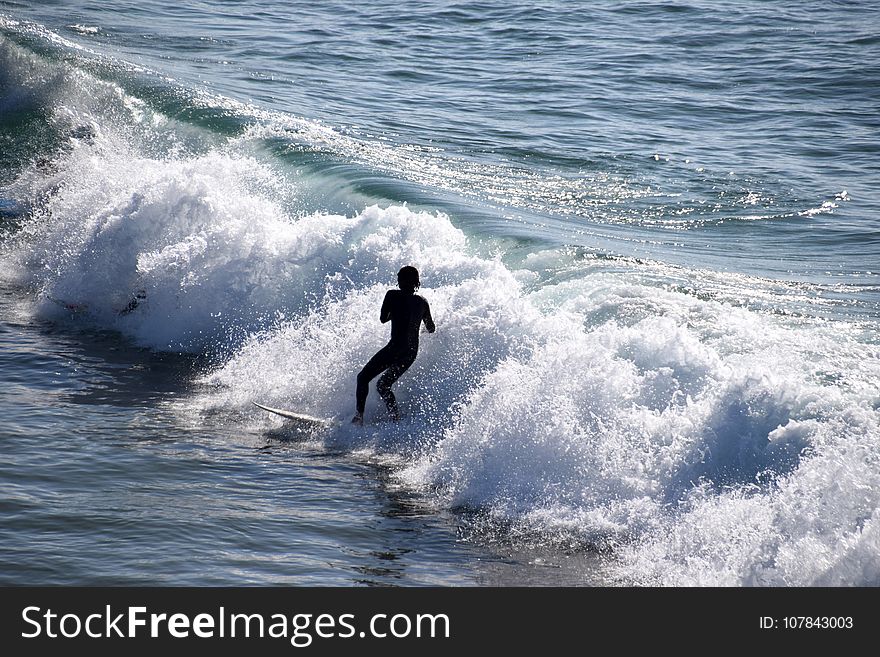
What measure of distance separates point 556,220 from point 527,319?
5502mm

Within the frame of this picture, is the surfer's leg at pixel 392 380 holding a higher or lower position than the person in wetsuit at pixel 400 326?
lower

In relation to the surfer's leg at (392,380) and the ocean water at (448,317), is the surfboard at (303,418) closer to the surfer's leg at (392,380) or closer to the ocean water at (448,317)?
the ocean water at (448,317)

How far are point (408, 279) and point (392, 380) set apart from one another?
3.50 feet

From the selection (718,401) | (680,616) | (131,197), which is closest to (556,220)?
(131,197)

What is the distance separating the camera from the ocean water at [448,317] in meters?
8.15

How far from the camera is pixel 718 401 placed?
9.46 m

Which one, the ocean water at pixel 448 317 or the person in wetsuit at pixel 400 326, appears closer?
the ocean water at pixel 448 317

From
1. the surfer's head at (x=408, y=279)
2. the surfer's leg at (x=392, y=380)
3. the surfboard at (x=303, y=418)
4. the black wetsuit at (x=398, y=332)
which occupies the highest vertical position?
the surfer's head at (x=408, y=279)

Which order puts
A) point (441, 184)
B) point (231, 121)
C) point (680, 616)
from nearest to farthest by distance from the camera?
1. point (680, 616)
2. point (441, 184)
3. point (231, 121)

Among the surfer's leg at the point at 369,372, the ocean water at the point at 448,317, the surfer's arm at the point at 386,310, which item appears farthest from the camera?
the surfer's arm at the point at 386,310

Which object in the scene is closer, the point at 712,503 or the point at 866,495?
the point at 866,495

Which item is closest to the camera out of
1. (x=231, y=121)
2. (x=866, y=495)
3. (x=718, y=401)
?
(x=866, y=495)

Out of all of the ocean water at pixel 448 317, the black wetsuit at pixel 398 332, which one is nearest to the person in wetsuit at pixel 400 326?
the black wetsuit at pixel 398 332

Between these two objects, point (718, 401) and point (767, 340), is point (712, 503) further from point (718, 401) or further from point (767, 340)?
point (767, 340)
